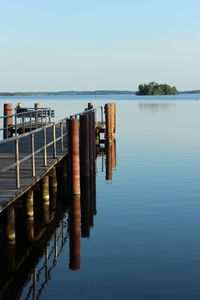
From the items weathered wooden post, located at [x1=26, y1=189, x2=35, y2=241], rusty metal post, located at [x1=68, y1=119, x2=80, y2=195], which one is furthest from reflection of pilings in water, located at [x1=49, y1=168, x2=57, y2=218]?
weathered wooden post, located at [x1=26, y1=189, x2=35, y2=241]

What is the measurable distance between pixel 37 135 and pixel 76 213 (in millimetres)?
10785

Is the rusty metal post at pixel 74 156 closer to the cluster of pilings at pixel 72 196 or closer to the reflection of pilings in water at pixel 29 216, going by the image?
the cluster of pilings at pixel 72 196

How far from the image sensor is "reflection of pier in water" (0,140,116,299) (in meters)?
11.1

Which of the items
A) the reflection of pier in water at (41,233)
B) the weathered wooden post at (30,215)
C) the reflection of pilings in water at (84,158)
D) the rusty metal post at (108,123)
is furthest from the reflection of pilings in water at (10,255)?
the rusty metal post at (108,123)

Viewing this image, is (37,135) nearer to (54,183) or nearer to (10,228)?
(54,183)

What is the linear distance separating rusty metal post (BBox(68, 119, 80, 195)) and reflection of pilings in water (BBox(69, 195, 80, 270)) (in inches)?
14.8

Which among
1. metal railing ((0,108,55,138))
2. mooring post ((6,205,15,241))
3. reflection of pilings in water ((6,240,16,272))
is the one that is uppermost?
metal railing ((0,108,55,138))

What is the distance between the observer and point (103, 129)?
1495 inches

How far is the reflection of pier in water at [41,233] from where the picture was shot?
11.1 m

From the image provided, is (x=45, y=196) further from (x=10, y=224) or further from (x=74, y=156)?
(x=10, y=224)

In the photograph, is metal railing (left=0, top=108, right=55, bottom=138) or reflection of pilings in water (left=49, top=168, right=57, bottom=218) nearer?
reflection of pilings in water (left=49, top=168, right=57, bottom=218)

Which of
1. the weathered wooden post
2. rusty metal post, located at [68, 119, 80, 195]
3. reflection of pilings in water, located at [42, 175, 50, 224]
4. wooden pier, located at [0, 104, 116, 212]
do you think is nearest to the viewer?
wooden pier, located at [0, 104, 116, 212]

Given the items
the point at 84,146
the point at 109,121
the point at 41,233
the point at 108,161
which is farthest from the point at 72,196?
the point at 109,121

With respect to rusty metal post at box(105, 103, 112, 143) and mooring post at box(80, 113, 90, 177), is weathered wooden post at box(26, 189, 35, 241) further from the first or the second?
rusty metal post at box(105, 103, 112, 143)
